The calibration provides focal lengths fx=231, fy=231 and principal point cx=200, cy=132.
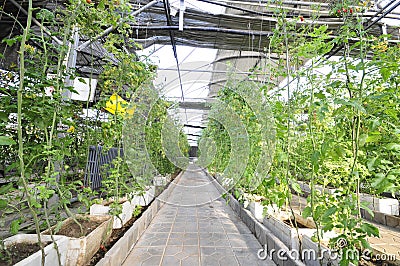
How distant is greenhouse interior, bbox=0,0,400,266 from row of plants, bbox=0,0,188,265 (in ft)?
0.05

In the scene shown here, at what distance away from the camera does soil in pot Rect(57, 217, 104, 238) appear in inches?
62.7

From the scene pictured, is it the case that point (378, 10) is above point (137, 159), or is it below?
above

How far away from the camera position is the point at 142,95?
2504mm

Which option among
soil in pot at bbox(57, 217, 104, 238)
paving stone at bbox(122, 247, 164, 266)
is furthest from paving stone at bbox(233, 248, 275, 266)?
soil in pot at bbox(57, 217, 104, 238)

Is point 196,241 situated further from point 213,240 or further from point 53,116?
point 53,116

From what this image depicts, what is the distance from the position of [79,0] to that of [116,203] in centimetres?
158

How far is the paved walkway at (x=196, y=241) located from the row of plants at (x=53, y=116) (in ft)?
1.68

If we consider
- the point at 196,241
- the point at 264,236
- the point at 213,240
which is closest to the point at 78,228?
the point at 196,241

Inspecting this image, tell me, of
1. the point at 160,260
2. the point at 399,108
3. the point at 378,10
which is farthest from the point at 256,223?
the point at 378,10

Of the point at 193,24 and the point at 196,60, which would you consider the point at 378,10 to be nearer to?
the point at 193,24

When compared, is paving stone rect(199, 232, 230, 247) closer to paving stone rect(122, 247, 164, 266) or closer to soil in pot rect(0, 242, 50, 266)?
paving stone rect(122, 247, 164, 266)

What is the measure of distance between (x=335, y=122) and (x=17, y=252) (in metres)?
1.86

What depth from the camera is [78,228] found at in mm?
A: 1710

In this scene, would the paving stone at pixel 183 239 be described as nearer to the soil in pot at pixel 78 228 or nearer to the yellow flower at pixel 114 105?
the soil in pot at pixel 78 228
